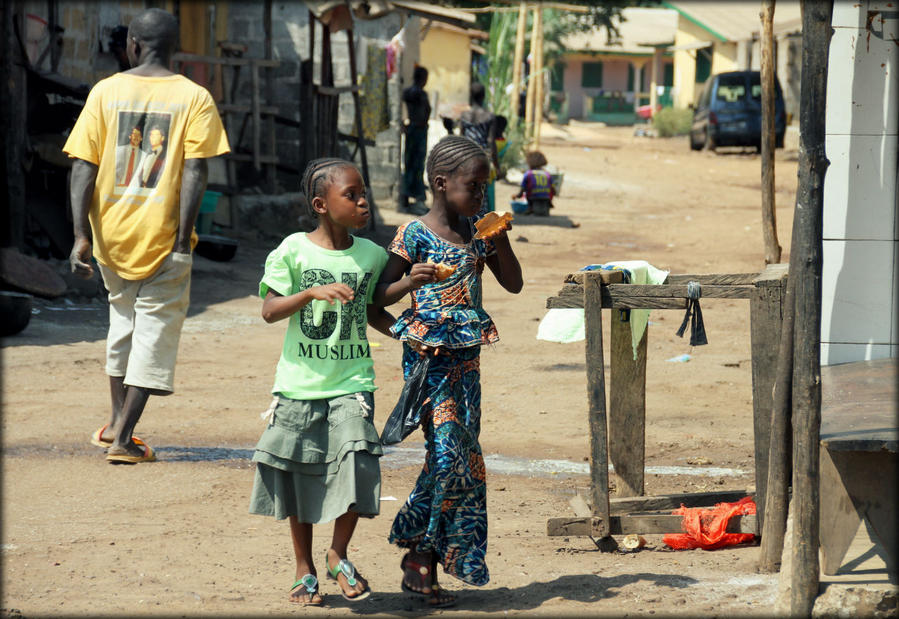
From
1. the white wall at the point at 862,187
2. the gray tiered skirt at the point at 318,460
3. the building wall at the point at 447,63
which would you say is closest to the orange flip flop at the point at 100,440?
the gray tiered skirt at the point at 318,460

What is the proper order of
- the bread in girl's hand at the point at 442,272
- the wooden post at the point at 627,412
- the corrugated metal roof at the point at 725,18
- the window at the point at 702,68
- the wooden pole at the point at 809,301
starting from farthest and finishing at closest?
the window at the point at 702,68 < the corrugated metal roof at the point at 725,18 < the wooden post at the point at 627,412 < the bread in girl's hand at the point at 442,272 < the wooden pole at the point at 809,301

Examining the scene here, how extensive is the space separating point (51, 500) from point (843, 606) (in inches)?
126

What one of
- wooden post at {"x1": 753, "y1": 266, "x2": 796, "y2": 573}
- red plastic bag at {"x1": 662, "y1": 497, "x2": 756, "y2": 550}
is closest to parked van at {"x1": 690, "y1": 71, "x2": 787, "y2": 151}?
red plastic bag at {"x1": 662, "y1": 497, "x2": 756, "y2": 550}

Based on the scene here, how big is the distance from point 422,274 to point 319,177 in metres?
0.50

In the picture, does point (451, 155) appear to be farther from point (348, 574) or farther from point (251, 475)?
point (251, 475)

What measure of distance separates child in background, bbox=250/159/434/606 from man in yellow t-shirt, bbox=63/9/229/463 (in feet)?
6.16

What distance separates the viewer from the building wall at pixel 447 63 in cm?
3192

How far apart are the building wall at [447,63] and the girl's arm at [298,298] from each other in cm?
2816

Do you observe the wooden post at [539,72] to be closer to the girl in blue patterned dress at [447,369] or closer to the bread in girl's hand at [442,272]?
the girl in blue patterned dress at [447,369]

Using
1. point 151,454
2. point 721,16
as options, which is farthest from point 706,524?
point 721,16

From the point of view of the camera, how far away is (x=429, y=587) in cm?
356

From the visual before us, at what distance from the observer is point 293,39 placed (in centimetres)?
1498

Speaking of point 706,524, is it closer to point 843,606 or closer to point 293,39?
point 843,606

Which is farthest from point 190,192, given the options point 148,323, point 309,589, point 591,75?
point 591,75
